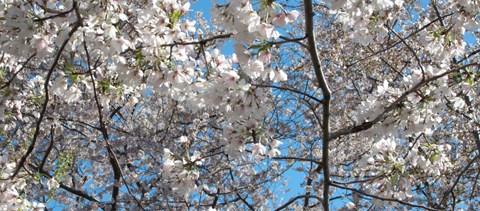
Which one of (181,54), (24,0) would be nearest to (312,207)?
(181,54)

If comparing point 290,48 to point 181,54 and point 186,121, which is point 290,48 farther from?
A: point 181,54

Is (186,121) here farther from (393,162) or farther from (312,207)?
(393,162)

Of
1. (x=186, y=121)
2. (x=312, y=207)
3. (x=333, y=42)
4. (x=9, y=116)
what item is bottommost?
(x=9, y=116)

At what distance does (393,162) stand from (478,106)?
15.7 ft

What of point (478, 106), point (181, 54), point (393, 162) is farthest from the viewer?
point (478, 106)

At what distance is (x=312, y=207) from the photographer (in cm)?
969

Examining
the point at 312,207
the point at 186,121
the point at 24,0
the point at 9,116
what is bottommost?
the point at 24,0

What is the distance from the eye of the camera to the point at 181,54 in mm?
3451

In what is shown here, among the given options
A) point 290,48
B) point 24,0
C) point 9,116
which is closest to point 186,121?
point 290,48

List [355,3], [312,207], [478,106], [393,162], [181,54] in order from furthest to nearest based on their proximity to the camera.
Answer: [312,207] < [478,106] < [393,162] < [181,54] < [355,3]

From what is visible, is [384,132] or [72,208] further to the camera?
[72,208]

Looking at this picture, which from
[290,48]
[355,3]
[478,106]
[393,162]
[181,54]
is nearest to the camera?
[355,3]

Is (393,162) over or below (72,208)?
below

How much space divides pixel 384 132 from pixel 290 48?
6.92 meters
